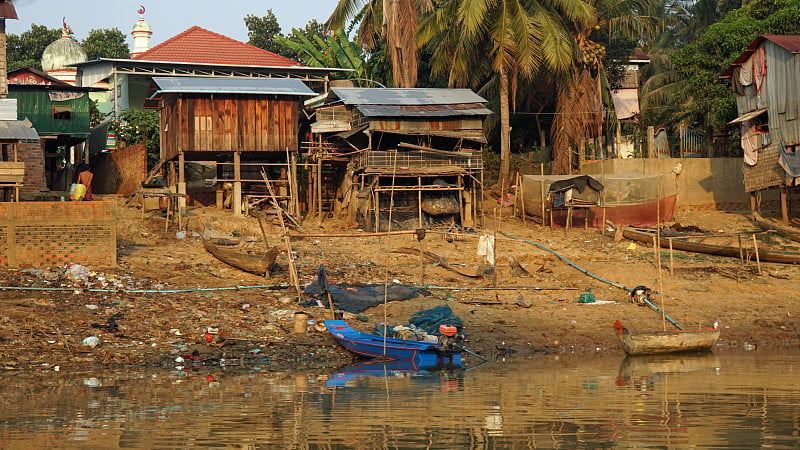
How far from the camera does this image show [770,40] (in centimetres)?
3020

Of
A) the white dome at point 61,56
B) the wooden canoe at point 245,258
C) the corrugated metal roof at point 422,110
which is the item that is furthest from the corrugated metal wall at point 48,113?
the wooden canoe at point 245,258

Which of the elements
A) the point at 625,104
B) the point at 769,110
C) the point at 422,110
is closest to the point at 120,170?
the point at 422,110

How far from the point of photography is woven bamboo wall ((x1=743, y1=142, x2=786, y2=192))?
30.6 meters

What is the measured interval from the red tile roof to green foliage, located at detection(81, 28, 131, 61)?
1561 cm

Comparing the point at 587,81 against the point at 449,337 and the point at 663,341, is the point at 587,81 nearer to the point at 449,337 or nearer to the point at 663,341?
the point at 663,341

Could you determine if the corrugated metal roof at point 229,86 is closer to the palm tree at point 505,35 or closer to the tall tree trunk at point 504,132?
the palm tree at point 505,35

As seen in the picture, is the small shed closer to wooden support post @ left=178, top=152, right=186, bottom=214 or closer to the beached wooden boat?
wooden support post @ left=178, top=152, right=186, bottom=214

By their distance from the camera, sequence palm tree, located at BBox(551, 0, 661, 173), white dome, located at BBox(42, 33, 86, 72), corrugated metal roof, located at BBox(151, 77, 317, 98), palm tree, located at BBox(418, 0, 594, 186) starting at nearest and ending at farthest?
corrugated metal roof, located at BBox(151, 77, 317, 98) → palm tree, located at BBox(418, 0, 594, 186) → palm tree, located at BBox(551, 0, 661, 173) → white dome, located at BBox(42, 33, 86, 72)

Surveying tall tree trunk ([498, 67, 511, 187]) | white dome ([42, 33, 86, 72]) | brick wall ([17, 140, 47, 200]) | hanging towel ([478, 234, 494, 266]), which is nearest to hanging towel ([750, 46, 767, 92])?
tall tree trunk ([498, 67, 511, 187])

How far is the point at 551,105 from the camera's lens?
41250 millimetres

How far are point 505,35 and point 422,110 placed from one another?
369 cm

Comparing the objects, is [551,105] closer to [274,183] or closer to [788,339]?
[274,183]

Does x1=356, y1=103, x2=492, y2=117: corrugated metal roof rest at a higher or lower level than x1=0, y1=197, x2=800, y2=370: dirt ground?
higher

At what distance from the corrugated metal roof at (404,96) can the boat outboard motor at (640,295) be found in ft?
39.2
